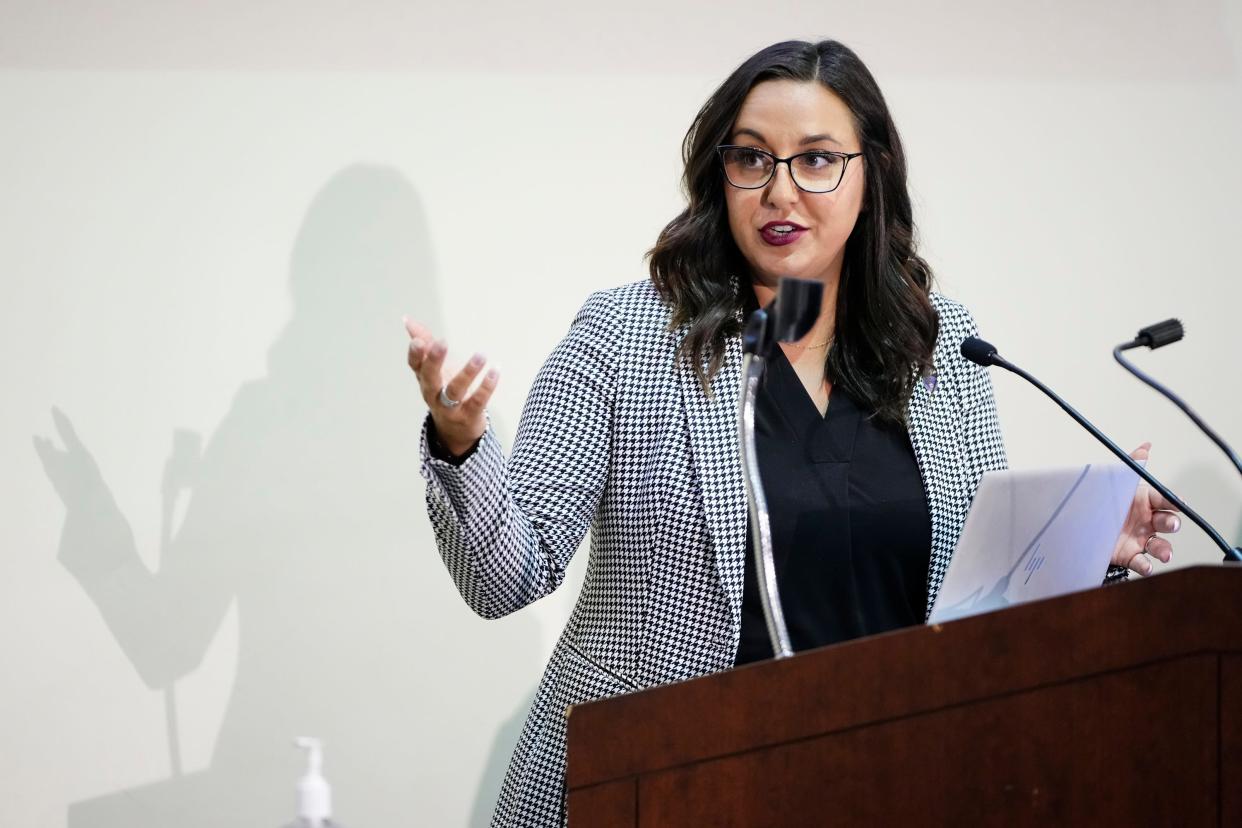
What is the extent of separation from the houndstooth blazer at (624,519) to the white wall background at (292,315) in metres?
0.68

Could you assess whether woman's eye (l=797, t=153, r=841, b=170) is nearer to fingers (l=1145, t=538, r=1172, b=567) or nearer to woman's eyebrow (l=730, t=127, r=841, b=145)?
woman's eyebrow (l=730, t=127, r=841, b=145)

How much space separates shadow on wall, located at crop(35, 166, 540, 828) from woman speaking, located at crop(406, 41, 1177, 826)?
66 cm

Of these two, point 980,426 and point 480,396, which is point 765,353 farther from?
point 980,426

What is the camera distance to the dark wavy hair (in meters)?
1.77

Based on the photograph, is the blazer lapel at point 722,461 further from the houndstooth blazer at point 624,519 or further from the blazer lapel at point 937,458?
the blazer lapel at point 937,458

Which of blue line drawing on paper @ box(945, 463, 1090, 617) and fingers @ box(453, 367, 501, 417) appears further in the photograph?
blue line drawing on paper @ box(945, 463, 1090, 617)

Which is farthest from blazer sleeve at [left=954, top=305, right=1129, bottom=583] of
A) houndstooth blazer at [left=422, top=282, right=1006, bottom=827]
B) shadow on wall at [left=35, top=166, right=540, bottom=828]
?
shadow on wall at [left=35, top=166, right=540, bottom=828]

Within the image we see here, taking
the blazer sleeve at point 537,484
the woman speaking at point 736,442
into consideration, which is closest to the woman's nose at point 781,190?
the woman speaking at point 736,442

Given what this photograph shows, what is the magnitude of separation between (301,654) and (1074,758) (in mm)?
1496

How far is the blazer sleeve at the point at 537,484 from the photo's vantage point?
138cm

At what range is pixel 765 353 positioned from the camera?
123cm

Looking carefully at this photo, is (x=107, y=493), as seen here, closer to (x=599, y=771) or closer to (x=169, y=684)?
(x=169, y=684)

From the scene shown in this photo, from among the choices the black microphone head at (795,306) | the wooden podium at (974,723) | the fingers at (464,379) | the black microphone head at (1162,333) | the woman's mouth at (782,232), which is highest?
the woman's mouth at (782,232)

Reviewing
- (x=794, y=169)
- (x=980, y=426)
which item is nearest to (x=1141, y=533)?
(x=980, y=426)
